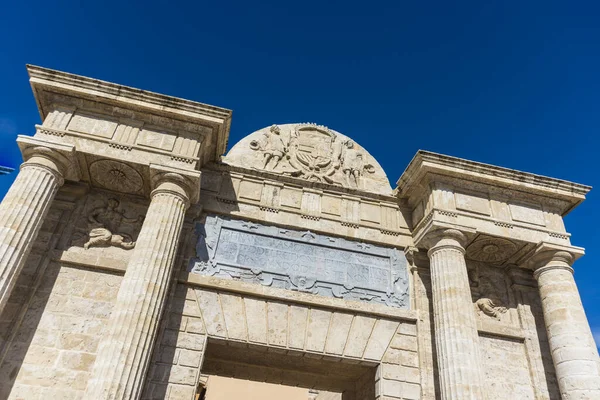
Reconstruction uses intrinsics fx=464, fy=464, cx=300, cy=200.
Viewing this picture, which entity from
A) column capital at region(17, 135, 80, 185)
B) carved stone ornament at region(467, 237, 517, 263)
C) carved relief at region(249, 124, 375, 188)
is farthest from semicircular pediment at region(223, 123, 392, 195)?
column capital at region(17, 135, 80, 185)

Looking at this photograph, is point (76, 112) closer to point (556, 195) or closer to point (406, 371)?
point (406, 371)

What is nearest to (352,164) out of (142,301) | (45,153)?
(142,301)

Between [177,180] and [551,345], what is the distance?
758 cm

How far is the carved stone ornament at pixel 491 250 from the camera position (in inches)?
370

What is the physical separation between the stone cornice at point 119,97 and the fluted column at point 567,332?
23.5 ft

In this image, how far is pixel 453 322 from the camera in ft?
26.3

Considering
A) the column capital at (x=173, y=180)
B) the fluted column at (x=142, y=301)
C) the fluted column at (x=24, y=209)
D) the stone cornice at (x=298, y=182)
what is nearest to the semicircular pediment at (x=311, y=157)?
the stone cornice at (x=298, y=182)

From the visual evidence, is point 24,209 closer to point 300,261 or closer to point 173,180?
point 173,180

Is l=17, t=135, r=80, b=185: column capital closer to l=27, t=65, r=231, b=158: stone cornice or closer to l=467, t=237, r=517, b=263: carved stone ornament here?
l=27, t=65, r=231, b=158: stone cornice

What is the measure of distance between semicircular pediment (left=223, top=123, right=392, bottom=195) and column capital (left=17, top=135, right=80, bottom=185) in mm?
3213

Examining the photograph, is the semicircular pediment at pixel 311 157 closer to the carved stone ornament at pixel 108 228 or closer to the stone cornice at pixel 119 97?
the stone cornice at pixel 119 97

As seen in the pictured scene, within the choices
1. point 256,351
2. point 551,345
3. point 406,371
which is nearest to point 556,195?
point 551,345

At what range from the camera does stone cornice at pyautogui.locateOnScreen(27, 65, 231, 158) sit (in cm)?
869

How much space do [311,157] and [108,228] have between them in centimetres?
459
